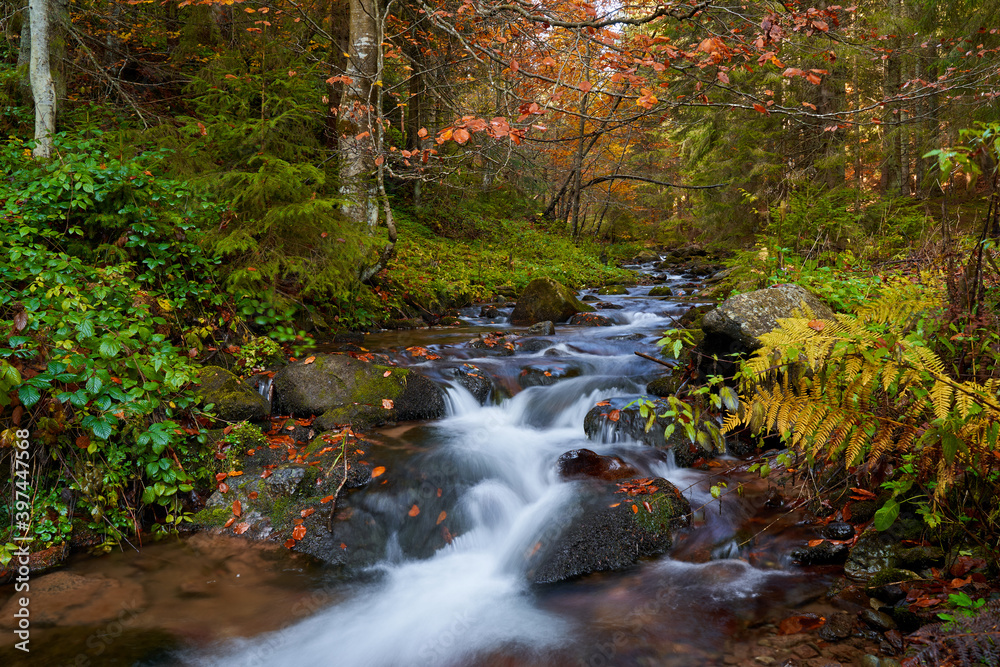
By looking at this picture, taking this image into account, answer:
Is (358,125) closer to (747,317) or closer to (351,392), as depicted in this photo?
(351,392)

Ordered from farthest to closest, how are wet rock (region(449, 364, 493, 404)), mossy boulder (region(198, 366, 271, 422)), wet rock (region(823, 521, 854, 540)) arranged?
wet rock (region(449, 364, 493, 404)) → mossy boulder (region(198, 366, 271, 422)) → wet rock (region(823, 521, 854, 540))

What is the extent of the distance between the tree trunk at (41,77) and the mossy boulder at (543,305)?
7.44 meters

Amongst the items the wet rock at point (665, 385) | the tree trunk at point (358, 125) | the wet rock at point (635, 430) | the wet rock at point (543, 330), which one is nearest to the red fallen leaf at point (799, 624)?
the wet rock at point (635, 430)

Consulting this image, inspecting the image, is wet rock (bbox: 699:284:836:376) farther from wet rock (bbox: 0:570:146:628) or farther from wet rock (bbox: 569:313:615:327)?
wet rock (bbox: 0:570:146:628)

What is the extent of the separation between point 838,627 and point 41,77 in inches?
348

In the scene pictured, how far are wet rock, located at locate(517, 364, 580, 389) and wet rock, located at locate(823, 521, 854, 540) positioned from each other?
3.87m

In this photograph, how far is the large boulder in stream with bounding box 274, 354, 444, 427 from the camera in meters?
5.50

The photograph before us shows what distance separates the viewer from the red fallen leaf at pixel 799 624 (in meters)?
2.75

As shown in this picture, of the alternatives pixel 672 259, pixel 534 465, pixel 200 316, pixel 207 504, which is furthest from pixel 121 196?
pixel 672 259

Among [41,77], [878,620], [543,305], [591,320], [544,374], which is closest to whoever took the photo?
[878,620]

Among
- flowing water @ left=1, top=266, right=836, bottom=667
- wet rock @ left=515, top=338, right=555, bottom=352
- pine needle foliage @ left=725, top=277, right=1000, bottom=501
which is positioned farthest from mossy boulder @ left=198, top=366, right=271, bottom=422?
pine needle foliage @ left=725, top=277, right=1000, bottom=501

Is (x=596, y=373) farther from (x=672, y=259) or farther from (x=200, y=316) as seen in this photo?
(x=672, y=259)

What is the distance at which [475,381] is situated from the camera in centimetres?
665

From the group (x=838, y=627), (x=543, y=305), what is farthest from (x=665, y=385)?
(x=543, y=305)
